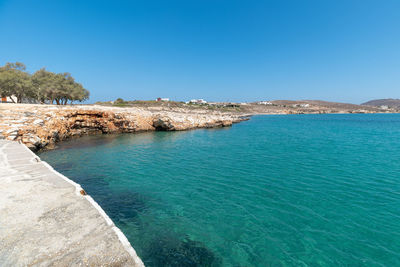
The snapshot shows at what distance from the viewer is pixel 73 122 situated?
101 feet

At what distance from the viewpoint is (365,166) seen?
15102mm

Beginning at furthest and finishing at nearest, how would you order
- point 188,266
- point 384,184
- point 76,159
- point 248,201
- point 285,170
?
point 76,159, point 285,170, point 384,184, point 248,201, point 188,266

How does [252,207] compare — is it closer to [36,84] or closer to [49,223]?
[49,223]

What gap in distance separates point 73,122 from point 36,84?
107ft

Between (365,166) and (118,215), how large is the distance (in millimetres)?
18538

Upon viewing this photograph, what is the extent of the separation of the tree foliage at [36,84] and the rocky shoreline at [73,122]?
22.5 m

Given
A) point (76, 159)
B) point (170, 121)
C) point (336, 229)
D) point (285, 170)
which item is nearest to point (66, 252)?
point (336, 229)

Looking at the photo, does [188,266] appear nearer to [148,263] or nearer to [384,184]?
[148,263]

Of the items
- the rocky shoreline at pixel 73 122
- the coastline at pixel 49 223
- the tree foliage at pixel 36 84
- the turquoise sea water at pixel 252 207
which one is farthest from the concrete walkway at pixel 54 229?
the tree foliage at pixel 36 84

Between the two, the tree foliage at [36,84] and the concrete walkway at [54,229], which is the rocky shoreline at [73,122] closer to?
the concrete walkway at [54,229]

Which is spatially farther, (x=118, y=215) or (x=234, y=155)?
(x=234, y=155)

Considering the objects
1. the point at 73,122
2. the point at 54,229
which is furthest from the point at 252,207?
the point at 73,122

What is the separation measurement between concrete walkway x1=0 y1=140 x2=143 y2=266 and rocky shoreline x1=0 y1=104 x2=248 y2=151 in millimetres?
15308

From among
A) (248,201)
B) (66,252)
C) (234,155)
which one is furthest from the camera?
(234,155)
